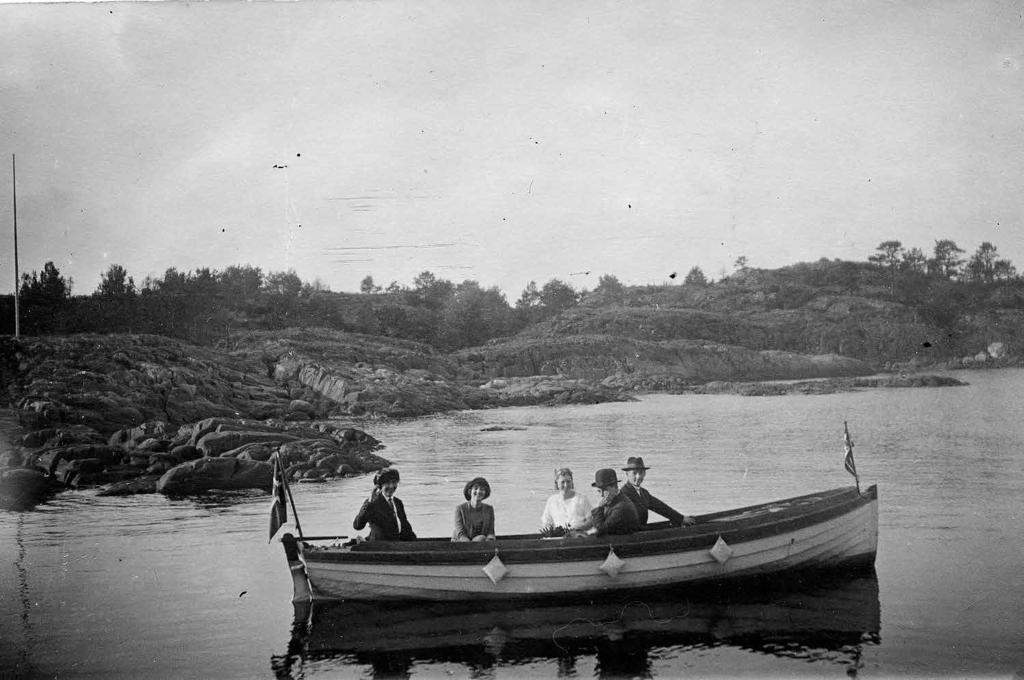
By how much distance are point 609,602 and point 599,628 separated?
38cm

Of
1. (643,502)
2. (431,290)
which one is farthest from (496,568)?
(431,290)

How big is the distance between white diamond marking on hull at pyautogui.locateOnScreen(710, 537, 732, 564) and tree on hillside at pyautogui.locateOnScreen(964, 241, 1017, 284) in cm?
555

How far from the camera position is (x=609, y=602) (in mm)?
7309

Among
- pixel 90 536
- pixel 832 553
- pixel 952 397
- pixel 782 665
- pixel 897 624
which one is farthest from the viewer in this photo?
pixel 952 397

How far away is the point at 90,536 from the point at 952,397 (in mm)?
12099

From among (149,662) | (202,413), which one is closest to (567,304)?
(202,413)

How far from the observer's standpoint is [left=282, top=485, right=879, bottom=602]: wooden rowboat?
7156 mm

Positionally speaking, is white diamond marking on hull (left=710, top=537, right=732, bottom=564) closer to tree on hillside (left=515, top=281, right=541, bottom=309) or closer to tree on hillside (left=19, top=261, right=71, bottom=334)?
tree on hillside (left=515, top=281, right=541, bottom=309)

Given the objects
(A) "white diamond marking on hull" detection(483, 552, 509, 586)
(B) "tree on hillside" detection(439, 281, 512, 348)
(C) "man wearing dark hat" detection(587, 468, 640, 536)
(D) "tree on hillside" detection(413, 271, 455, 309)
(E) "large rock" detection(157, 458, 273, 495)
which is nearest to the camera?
(A) "white diamond marking on hull" detection(483, 552, 509, 586)

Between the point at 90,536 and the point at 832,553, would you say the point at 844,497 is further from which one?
the point at 90,536

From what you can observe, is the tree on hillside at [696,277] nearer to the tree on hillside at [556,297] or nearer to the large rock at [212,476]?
the tree on hillside at [556,297]

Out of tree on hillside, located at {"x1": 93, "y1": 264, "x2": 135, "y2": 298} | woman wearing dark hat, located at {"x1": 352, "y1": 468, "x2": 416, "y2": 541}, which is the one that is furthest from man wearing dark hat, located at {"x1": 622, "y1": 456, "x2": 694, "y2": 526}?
tree on hillside, located at {"x1": 93, "y1": 264, "x2": 135, "y2": 298}

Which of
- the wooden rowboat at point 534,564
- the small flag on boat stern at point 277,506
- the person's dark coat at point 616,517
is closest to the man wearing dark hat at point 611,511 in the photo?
the person's dark coat at point 616,517

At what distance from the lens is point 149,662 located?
6.50 meters
